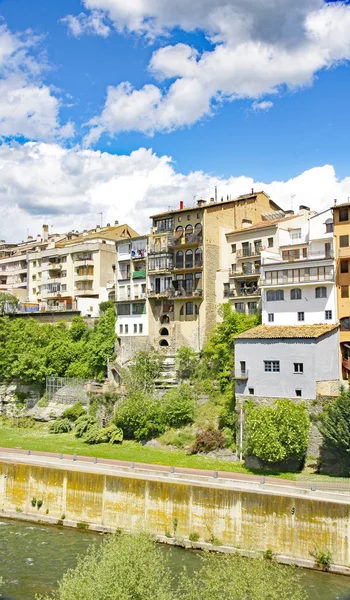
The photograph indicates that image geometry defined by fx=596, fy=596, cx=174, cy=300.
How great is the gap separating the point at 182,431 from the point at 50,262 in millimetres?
47769

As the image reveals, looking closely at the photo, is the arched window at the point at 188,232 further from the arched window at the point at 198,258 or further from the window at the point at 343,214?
the window at the point at 343,214

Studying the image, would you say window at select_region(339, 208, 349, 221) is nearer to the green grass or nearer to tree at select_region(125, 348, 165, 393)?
the green grass

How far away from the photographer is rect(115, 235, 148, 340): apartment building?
68875 mm

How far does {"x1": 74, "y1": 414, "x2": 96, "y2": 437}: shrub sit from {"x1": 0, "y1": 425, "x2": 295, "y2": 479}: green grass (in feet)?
2.24

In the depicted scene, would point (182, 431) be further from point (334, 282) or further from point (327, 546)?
point (327, 546)

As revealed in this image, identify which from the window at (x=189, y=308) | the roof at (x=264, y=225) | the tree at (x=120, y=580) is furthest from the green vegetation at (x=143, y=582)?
the window at (x=189, y=308)

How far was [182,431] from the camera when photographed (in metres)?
50.3

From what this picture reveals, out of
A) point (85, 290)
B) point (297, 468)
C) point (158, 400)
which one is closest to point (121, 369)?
point (158, 400)

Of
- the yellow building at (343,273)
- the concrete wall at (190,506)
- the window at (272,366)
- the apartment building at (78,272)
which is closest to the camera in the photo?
the concrete wall at (190,506)

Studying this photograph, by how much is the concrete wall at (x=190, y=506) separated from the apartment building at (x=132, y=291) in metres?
30.4

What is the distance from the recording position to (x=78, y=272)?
8469cm

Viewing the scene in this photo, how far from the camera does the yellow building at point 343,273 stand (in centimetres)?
4888

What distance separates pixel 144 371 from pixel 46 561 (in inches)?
1240

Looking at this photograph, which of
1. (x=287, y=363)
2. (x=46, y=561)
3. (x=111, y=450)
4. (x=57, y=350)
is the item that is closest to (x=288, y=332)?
(x=287, y=363)
